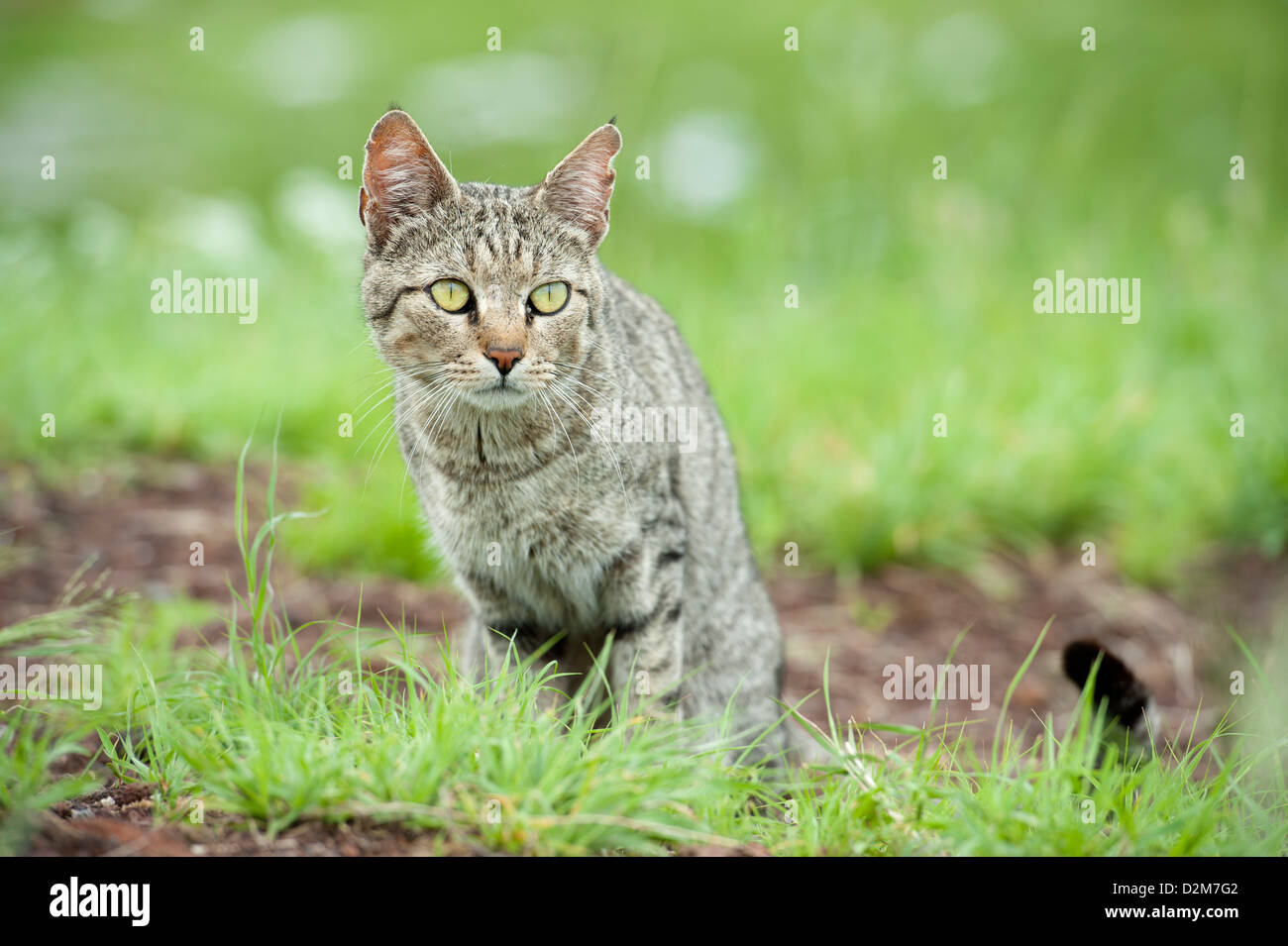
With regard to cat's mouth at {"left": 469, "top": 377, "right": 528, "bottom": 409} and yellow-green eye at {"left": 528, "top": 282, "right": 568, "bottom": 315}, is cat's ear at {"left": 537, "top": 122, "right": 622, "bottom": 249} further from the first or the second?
cat's mouth at {"left": 469, "top": 377, "right": 528, "bottom": 409}

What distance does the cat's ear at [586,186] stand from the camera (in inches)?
122

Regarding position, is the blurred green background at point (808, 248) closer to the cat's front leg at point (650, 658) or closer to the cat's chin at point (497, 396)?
the cat's chin at point (497, 396)

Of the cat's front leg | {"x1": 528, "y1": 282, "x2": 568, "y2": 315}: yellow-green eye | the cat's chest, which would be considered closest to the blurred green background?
{"x1": 528, "y1": 282, "x2": 568, "y2": 315}: yellow-green eye

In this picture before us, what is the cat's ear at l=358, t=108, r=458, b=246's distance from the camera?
9.61ft

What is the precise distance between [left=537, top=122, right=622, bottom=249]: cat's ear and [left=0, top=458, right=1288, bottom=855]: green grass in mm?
1248

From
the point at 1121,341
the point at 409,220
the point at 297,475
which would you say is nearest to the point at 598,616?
the point at 409,220

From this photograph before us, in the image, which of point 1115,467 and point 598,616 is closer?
point 598,616

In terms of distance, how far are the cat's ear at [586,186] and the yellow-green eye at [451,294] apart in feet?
1.25

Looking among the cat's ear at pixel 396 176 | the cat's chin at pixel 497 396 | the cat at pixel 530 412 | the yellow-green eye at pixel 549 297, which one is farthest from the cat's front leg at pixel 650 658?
the cat's ear at pixel 396 176
